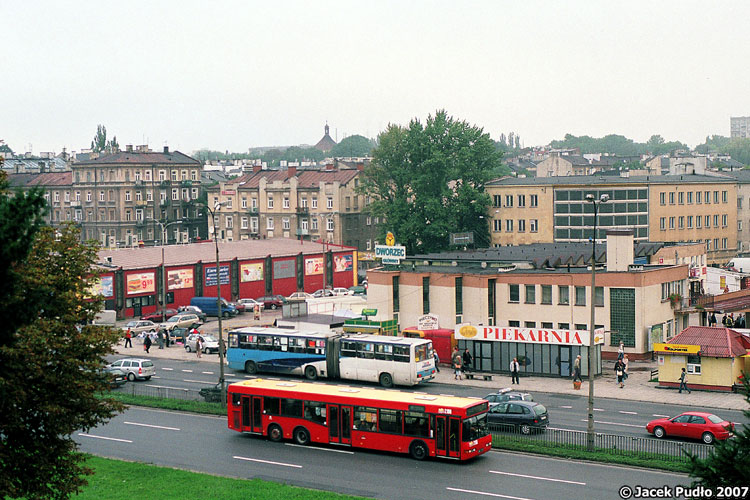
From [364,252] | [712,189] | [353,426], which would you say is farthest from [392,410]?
[364,252]

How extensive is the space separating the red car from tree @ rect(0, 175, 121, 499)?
69.9ft

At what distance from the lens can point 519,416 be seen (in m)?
38.3

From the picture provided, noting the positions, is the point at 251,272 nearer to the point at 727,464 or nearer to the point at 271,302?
the point at 271,302

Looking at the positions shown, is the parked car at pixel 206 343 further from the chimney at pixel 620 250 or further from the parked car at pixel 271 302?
the chimney at pixel 620 250

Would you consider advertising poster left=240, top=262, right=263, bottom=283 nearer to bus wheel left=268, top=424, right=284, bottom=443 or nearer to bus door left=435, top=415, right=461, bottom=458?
bus wheel left=268, top=424, right=284, bottom=443

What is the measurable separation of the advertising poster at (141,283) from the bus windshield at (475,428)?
54.0 m

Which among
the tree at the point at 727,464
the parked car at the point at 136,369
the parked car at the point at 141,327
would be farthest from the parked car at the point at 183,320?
the tree at the point at 727,464

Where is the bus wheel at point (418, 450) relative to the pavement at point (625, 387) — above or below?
above

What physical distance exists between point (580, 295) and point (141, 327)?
118ft

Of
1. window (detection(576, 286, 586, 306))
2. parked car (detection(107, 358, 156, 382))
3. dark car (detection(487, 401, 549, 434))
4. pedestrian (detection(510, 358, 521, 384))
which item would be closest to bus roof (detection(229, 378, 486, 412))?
dark car (detection(487, 401, 549, 434))

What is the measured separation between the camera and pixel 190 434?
38938 millimetres

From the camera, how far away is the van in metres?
82.6

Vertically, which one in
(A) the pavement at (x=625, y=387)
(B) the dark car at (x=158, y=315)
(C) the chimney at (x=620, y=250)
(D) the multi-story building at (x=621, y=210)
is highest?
(D) the multi-story building at (x=621, y=210)

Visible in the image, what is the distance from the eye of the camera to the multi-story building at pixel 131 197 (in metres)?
132
